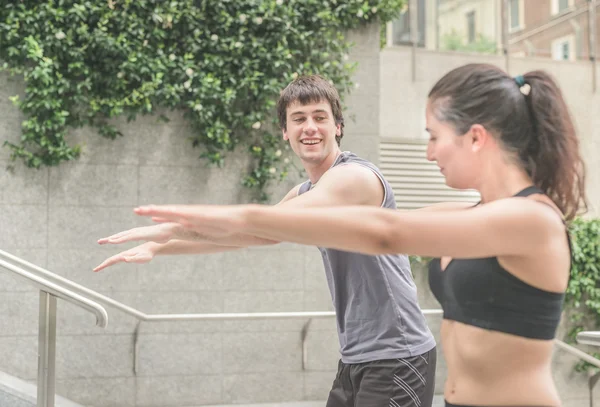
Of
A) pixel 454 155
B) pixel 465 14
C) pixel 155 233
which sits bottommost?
pixel 155 233

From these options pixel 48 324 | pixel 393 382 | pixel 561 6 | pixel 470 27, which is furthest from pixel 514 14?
pixel 393 382

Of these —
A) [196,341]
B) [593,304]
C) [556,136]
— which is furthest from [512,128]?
[593,304]

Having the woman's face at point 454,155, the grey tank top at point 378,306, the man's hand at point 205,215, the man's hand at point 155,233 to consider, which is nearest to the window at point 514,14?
the grey tank top at point 378,306

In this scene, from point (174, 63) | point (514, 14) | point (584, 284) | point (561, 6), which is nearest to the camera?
point (174, 63)

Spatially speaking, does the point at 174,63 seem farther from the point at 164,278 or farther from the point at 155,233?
the point at 155,233

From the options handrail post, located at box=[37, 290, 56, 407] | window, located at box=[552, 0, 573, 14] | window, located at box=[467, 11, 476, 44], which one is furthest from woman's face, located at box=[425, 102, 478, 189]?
window, located at box=[552, 0, 573, 14]

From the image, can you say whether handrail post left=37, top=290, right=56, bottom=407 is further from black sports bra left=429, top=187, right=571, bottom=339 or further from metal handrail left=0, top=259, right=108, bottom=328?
black sports bra left=429, top=187, right=571, bottom=339

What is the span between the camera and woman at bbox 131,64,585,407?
126cm

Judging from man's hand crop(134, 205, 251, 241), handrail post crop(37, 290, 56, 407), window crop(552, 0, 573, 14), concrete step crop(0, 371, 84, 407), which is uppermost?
window crop(552, 0, 573, 14)

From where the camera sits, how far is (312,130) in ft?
8.49

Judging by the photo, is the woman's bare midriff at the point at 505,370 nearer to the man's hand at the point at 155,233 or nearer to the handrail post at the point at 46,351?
the man's hand at the point at 155,233

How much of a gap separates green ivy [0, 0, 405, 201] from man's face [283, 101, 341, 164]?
3.25m

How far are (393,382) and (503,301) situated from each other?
1045 mm

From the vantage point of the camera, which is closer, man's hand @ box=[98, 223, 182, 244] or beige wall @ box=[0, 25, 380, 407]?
man's hand @ box=[98, 223, 182, 244]
